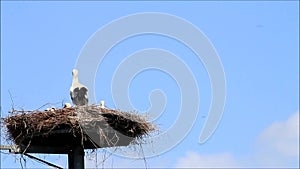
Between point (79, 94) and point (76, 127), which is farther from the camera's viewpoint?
point (79, 94)

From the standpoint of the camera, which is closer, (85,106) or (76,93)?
(85,106)

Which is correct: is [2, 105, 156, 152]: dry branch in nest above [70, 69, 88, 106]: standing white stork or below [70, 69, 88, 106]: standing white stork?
below

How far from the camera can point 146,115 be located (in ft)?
35.1

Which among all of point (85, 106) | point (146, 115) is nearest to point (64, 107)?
point (85, 106)

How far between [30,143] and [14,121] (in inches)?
14.2

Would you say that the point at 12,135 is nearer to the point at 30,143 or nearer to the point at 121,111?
the point at 30,143

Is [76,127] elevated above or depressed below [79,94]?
below

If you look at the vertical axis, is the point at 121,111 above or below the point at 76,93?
below

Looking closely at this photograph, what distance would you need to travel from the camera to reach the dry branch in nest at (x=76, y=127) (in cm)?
991

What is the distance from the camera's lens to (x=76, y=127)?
984cm

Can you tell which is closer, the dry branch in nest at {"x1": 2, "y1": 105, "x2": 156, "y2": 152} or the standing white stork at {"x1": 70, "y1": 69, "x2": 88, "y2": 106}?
the dry branch in nest at {"x1": 2, "y1": 105, "x2": 156, "y2": 152}

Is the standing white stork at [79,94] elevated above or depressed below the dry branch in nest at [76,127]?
above

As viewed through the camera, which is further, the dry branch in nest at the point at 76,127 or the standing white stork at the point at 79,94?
the standing white stork at the point at 79,94

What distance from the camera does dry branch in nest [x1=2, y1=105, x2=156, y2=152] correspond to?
9906 millimetres
